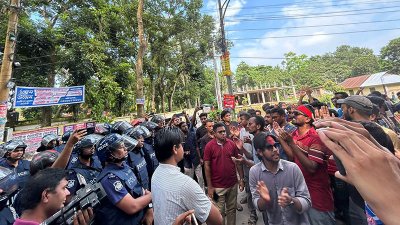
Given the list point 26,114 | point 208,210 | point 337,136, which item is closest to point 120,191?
point 208,210

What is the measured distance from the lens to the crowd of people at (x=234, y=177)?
29.0 inches

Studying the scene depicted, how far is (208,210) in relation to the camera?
1801mm

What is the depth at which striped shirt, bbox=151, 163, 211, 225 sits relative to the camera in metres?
1.79

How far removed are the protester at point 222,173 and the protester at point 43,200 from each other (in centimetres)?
245

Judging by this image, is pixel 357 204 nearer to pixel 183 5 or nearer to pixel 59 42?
pixel 59 42

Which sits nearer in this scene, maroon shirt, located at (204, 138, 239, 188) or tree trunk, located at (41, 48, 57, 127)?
maroon shirt, located at (204, 138, 239, 188)

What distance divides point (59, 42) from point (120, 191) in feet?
53.3

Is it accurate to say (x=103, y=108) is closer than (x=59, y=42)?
No

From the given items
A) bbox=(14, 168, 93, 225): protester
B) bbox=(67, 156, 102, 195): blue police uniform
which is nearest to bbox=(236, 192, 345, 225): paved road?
bbox=(67, 156, 102, 195): blue police uniform

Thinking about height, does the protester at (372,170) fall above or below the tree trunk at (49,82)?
below

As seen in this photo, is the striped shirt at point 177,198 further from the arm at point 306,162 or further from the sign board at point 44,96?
the sign board at point 44,96

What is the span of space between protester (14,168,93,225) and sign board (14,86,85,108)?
9.11 m

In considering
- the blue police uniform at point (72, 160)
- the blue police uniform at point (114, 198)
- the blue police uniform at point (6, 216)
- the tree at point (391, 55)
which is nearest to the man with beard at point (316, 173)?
the blue police uniform at point (114, 198)

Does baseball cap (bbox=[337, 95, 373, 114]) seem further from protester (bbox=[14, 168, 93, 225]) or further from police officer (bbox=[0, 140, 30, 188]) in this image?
police officer (bbox=[0, 140, 30, 188])
